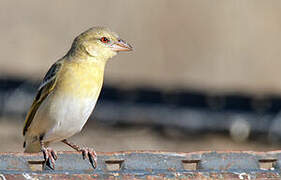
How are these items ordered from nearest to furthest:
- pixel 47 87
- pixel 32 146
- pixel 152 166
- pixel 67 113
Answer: pixel 152 166 < pixel 67 113 < pixel 47 87 < pixel 32 146

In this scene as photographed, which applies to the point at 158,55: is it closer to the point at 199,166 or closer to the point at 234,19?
the point at 234,19

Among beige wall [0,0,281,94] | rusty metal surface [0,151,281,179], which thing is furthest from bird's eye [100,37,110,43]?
beige wall [0,0,281,94]

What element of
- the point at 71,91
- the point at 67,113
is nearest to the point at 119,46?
the point at 71,91

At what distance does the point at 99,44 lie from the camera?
15.5 ft

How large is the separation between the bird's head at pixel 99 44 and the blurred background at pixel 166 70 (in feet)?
15.3

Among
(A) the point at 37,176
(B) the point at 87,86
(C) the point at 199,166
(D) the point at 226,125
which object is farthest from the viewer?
(D) the point at 226,125

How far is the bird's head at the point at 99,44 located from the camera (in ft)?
15.4

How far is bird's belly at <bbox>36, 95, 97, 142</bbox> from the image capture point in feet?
14.4

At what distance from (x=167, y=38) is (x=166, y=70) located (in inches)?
21.2

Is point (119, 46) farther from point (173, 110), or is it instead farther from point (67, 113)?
point (173, 110)

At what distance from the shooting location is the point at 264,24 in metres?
11.1

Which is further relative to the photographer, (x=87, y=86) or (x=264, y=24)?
(x=264, y=24)

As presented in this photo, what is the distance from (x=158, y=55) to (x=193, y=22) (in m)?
0.83

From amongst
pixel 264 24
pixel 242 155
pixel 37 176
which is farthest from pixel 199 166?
pixel 264 24
